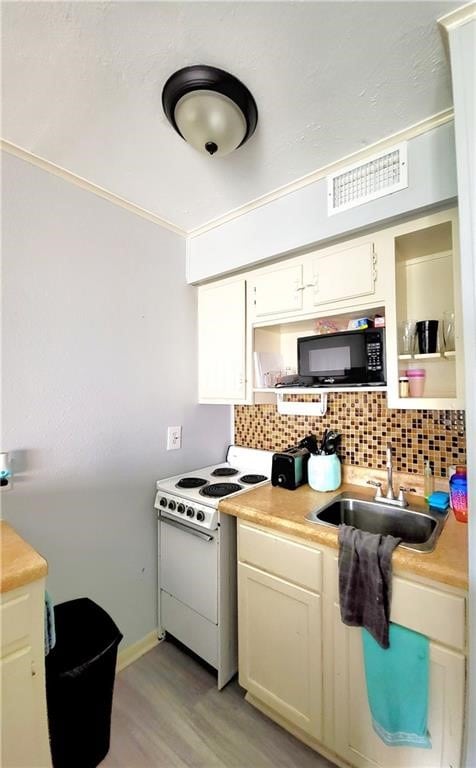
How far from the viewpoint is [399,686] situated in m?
1.05

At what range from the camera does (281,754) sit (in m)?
1.31

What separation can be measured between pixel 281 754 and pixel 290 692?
0.75 feet

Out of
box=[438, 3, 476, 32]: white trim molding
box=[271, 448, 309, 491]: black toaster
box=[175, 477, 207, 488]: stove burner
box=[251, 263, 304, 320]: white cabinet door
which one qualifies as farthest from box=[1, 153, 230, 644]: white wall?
box=[438, 3, 476, 32]: white trim molding

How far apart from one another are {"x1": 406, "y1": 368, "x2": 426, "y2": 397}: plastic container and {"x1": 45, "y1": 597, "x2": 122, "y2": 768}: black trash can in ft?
5.02

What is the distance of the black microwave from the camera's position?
1.48 meters

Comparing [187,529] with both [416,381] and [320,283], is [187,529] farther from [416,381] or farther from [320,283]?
[320,283]

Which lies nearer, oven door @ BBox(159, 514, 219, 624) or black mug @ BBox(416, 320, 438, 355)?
black mug @ BBox(416, 320, 438, 355)

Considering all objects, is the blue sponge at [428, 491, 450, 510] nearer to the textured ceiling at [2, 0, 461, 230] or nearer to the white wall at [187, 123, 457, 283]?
the white wall at [187, 123, 457, 283]

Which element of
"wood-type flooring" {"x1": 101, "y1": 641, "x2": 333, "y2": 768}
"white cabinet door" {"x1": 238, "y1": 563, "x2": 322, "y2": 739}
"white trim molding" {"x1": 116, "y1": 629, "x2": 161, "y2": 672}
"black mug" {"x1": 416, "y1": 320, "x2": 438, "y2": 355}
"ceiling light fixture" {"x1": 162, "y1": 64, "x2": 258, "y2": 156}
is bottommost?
"wood-type flooring" {"x1": 101, "y1": 641, "x2": 333, "y2": 768}

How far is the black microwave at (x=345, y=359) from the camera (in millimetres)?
1479

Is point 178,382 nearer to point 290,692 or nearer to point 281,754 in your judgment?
point 290,692

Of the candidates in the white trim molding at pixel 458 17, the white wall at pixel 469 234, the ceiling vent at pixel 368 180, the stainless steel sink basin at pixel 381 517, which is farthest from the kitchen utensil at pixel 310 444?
the white trim molding at pixel 458 17

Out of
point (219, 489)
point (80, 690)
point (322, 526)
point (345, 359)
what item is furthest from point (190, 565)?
point (345, 359)

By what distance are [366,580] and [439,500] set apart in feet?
1.85
